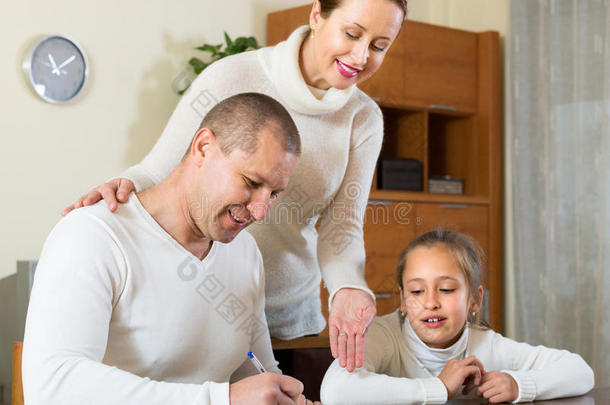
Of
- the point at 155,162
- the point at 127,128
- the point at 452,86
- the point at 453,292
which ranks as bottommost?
the point at 453,292

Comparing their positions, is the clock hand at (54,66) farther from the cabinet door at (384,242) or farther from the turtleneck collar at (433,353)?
the turtleneck collar at (433,353)

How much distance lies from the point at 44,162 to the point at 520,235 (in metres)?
2.34

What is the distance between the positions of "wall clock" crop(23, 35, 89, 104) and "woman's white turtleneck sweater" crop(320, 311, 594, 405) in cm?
210

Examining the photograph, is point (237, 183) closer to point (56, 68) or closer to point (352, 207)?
point (352, 207)

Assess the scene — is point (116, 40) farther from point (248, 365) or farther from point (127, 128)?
point (248, 365)

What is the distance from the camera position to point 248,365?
1387 millimetres

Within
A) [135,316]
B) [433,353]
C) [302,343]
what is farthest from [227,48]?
[135,316]

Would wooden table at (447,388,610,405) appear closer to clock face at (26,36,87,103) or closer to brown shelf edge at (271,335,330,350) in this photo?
brown shelf edge at (271,335,330,350)

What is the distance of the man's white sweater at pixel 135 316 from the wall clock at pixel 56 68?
83.3 inches

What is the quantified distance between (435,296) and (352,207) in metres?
0.26

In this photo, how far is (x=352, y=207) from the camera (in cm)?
166

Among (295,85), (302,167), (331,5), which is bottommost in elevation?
(302,167)

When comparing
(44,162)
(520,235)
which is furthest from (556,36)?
(44,162)

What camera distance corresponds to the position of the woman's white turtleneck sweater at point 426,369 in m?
1.37
